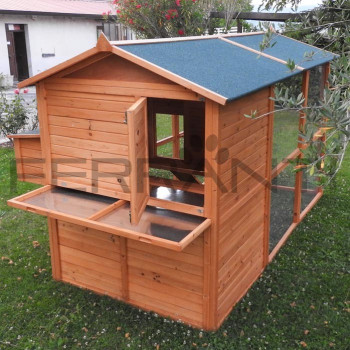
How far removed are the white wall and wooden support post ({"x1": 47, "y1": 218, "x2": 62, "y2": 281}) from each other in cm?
1651

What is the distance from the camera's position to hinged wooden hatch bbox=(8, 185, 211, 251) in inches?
156

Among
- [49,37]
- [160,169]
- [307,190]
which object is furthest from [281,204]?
[49,37]

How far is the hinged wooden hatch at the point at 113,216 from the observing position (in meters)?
3.97

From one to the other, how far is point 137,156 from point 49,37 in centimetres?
2030

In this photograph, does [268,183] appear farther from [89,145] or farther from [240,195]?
[89,145]

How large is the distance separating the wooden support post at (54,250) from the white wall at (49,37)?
650 inches

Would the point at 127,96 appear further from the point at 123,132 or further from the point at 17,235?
the point at 17,235

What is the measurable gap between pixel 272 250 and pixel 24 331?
3.05 meters

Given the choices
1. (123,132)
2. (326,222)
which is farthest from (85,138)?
(326,222)

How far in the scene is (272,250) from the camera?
19.7 feet

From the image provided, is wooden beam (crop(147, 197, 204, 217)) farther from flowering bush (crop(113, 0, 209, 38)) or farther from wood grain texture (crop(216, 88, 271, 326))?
flowering bush (crop(113, 0, 209, 38))

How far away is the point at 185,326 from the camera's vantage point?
4.66 meters

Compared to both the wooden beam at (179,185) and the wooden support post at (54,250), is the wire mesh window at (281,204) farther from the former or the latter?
the wooden support post at (54,250)

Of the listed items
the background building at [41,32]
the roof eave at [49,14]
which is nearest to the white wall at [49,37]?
the background building at [41,32]
